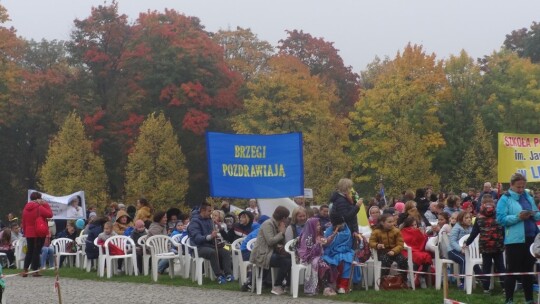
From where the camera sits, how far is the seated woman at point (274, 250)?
54.2 ft

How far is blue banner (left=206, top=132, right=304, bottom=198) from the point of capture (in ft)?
62.7

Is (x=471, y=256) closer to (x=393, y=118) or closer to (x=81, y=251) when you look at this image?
(x=81, y=251)

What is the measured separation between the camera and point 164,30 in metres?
62.8

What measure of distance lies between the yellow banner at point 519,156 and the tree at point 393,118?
33.4 m

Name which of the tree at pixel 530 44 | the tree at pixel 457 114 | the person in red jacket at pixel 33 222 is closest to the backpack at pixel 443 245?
the person in red jacket at pixel 33 222

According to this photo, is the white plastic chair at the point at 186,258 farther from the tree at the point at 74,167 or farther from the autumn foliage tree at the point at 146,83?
the autumn foliage tree at the point at 146,83

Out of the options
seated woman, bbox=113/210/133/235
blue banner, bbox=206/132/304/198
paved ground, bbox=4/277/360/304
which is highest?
blue banner, bbox=206/132/304/198

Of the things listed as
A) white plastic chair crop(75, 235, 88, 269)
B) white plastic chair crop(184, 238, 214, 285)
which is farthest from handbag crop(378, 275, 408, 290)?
white plastic chair crop(75, 235, 88, 269)

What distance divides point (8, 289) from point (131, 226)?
4303mm

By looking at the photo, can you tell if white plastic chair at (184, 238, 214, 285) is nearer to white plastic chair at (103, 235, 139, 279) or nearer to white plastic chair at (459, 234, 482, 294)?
white plastic chair at (103, 235, 139, 279)

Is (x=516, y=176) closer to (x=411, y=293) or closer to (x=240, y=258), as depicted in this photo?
(x=411, y=293)

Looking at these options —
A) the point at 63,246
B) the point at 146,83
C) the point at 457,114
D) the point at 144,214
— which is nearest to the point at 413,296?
the point at 144,214

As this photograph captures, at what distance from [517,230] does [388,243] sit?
3.51 m

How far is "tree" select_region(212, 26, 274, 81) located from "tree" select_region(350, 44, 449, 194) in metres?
14.7
